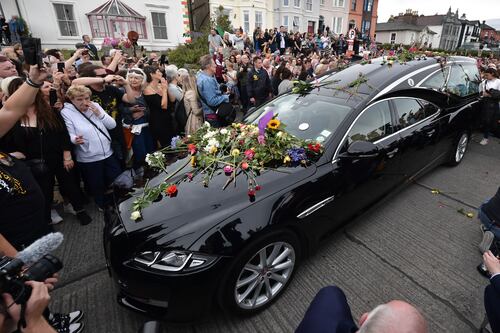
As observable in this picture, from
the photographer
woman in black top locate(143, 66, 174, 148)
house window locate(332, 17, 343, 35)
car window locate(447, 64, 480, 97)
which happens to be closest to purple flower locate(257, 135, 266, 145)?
the photographer

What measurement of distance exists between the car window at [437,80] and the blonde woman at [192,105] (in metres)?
3.26

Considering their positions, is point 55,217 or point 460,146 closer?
point 55,217

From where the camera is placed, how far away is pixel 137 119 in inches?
158

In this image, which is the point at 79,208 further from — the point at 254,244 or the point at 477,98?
the point at 477,98

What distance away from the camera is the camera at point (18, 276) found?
1.00 m

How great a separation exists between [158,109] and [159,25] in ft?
62.6

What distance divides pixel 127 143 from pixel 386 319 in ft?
13.0

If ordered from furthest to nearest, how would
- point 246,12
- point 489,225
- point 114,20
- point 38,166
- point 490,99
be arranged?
point 246,12 → point 114,20 → point 490,99 → point 38,166 → point 489,225

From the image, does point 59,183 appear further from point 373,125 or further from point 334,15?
point 334,15

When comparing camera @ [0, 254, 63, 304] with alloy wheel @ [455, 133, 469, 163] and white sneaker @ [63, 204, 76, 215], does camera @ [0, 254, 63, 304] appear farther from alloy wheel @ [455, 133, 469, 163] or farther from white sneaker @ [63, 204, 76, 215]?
alloy wheel @ [455, 133, 469, 163]

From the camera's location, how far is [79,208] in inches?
140

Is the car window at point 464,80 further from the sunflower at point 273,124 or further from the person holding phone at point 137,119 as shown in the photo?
the person holding phone at point 137,119

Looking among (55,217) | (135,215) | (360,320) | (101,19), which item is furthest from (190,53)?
(360,320)

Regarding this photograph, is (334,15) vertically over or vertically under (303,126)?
over
